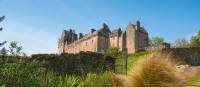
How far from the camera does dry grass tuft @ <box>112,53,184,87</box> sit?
5.49 m

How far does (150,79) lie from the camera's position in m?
5.55

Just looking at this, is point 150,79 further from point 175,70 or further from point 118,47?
point 118,47

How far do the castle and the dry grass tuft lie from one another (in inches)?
1854

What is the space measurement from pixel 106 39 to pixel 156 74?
63.6 m

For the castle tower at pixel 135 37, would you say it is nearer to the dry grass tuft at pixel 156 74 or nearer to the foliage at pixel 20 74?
the foliage at pixel 20 74

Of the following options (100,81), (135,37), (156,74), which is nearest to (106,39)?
(135,37)

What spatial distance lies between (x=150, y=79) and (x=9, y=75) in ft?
11.2

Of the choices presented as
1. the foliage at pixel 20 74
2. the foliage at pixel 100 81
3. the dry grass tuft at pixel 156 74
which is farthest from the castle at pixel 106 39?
the dry grass tuft at pixel 156 74

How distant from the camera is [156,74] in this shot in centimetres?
554

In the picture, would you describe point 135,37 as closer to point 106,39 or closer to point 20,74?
point 106,39

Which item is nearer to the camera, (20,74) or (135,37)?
(20,74)

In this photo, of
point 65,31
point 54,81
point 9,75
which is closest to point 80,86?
point 54,81

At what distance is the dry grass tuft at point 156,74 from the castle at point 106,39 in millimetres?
47101

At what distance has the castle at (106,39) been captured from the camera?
59.8 meters
